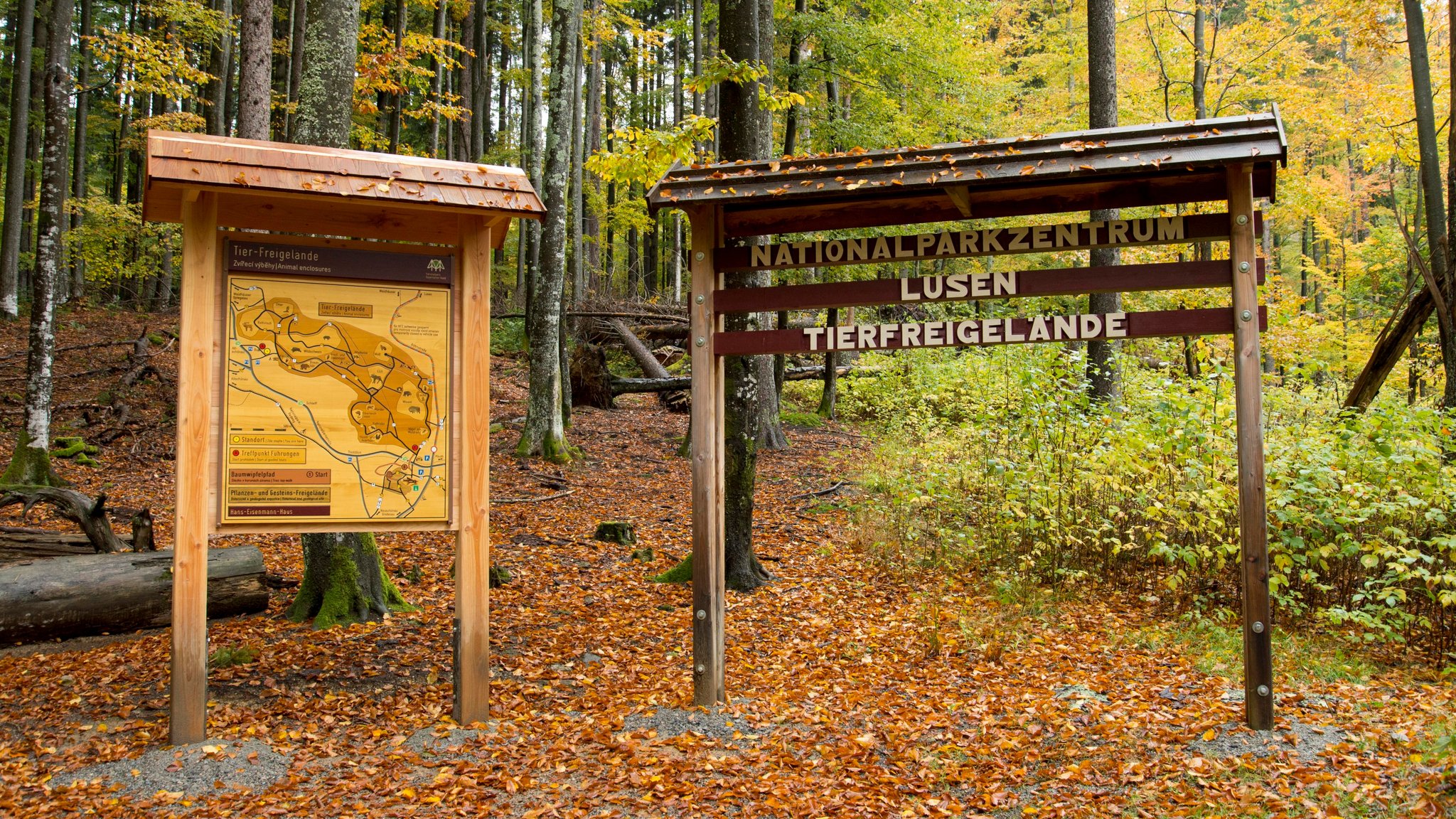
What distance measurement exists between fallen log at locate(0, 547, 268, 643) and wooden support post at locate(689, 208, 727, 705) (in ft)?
10.6

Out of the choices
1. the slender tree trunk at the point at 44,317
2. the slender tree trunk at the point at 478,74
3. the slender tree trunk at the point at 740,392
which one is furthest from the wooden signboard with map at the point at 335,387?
the slender tree trunk at the point at 478,74

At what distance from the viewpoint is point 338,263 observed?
4910 millimetres

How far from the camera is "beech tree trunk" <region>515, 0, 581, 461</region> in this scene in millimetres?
12188

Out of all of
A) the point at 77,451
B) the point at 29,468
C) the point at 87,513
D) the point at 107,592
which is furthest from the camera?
the point at 77,451

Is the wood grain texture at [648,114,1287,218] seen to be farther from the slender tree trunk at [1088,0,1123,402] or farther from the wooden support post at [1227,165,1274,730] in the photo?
the slender tree trunk at [1088,0,1123,402]

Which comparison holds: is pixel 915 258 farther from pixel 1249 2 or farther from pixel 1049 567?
pixel 1249 2

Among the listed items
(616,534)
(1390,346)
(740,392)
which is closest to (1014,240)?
(740,392)

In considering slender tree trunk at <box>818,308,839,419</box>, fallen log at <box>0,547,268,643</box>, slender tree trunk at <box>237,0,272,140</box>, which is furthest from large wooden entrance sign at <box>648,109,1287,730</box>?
slender tree trunk at <box>818,308,839,419</box>

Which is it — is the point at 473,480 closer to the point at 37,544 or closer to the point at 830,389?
the point at 37,544

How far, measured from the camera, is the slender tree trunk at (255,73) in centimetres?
755

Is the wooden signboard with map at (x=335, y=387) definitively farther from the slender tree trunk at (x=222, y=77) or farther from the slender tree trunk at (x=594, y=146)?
the slender tree trunk at (x=594, y=146)

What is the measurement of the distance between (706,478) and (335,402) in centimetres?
217

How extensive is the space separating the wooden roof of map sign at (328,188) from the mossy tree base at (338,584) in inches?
96.4

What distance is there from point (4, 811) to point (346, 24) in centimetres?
549
